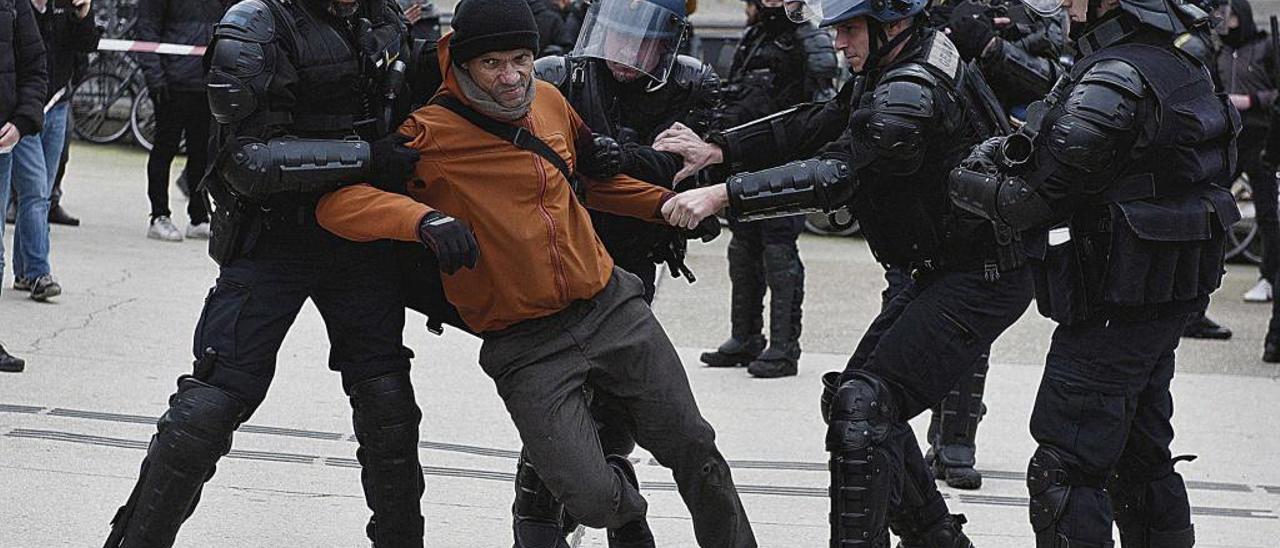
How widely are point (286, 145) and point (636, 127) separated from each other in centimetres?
122

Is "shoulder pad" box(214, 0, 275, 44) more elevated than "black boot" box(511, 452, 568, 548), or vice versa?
"shoulder pad" box(214, 0, 275, 44)

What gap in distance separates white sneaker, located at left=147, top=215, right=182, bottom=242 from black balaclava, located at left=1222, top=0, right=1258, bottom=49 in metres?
5.87

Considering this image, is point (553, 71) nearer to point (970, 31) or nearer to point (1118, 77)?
point (1118, 77)

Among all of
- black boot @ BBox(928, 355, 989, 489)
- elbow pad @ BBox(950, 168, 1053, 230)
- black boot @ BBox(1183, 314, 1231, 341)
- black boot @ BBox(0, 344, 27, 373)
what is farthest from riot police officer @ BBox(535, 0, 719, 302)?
black boot @ BBox(1183, 314, 1231, 341)

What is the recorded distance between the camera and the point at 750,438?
20.6ft

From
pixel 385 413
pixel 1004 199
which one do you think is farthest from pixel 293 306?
pixel 1004 199

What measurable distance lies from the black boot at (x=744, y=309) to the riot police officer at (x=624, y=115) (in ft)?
8.59

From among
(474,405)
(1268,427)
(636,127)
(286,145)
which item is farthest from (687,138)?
(1268,427)

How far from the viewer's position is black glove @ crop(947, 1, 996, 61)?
598 centimetres

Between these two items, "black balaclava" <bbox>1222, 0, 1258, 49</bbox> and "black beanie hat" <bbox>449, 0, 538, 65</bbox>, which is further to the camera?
"black balaclava" <bbox>1222, 0, 1258, 49</bbox>

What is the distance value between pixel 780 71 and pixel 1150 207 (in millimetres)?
3674

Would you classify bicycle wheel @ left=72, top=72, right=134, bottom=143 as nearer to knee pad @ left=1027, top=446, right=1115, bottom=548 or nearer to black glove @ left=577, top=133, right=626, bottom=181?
black glove @ left=577, top=133, right=626, bottom=181

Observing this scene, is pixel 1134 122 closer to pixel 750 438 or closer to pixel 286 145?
pixel 286 145

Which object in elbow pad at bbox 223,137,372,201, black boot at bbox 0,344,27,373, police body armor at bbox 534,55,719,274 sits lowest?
black boot at bbox 0,344,27,373
